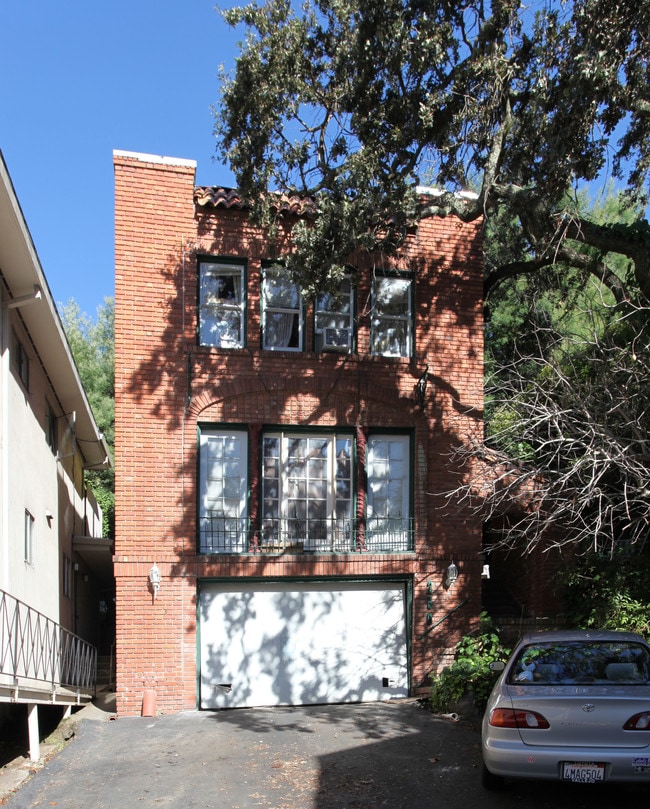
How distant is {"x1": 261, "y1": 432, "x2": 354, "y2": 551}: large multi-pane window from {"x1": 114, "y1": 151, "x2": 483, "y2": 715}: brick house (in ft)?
0.09

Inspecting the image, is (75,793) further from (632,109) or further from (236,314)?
(632,109)

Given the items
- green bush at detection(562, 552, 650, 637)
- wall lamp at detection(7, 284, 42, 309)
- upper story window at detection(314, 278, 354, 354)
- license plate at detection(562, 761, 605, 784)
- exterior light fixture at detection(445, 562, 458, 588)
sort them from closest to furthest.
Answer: license plate at detection(562, 761, 605, 784)
wall lamp at detection(7, 284, 42, 309)
green bush at detection(562, 552, 650, 637)
exterior light fixture at detection(445, 562, 458, 588)
upper story window at detection(314, 278, 354, 354)

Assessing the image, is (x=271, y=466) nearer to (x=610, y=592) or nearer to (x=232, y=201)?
(x=232, y=201)

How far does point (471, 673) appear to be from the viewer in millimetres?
12133

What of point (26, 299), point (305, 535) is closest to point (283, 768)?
point (305, 535)

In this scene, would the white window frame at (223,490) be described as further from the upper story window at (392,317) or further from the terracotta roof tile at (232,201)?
the terracotta roof tile at (232,201)

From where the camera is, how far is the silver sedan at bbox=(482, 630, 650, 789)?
6.55 m

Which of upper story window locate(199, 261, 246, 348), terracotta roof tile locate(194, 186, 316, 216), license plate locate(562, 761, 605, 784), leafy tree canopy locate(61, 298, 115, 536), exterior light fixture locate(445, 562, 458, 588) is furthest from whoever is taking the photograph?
leafy tree canopy locate(61, 298, 115, 536)

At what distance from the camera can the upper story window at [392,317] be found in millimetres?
14656

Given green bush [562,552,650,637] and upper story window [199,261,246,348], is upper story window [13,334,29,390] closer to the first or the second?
upper story window [199,261,246,348]

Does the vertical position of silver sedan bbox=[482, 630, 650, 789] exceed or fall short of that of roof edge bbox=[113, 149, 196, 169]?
it falls short

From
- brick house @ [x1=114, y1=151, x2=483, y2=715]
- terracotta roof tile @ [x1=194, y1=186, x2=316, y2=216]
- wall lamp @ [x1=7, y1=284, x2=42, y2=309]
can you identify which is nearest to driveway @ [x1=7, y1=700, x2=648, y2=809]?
brick house @ [x1=114, y1=151, x2=483, y2=715]

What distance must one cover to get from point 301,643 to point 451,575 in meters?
2.83

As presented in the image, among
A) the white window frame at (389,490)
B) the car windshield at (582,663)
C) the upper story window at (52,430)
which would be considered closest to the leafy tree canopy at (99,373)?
the upper story window at (52,430)
